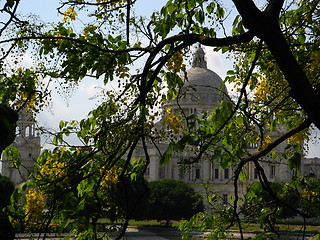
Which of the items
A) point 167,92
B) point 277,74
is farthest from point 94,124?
point 277,74

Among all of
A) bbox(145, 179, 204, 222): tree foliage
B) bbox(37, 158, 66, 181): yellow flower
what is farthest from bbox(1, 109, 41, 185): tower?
bbox(145, 179, 204, 222): tree foliage

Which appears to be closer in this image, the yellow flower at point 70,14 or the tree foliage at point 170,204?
the yellow flower at point 70,14

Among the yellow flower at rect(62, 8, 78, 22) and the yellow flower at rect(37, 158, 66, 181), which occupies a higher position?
the yellow flower at rect(62, 8, 78, 22)

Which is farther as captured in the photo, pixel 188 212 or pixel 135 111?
pixel 188 212

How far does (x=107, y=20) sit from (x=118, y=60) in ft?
1.12

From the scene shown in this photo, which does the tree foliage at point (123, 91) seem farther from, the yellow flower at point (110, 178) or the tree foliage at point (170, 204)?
the tree foliage at point (170, 204)

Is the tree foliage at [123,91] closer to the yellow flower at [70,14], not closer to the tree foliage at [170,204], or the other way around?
the yellow flower at [70,14]

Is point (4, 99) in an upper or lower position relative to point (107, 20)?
lower

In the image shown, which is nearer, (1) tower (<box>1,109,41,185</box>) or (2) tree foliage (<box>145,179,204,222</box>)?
(1) tower (<box>1,109,41,185</box>)

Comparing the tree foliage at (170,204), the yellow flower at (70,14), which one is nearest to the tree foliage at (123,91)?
the yellow flower at (70,14)

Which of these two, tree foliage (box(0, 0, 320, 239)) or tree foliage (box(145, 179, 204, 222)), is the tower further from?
tree foliage (box(145, 179, 204, 222))

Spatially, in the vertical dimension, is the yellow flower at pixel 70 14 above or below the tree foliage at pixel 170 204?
below

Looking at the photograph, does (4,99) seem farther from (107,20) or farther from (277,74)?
(277,74)

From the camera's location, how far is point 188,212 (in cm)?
4775
